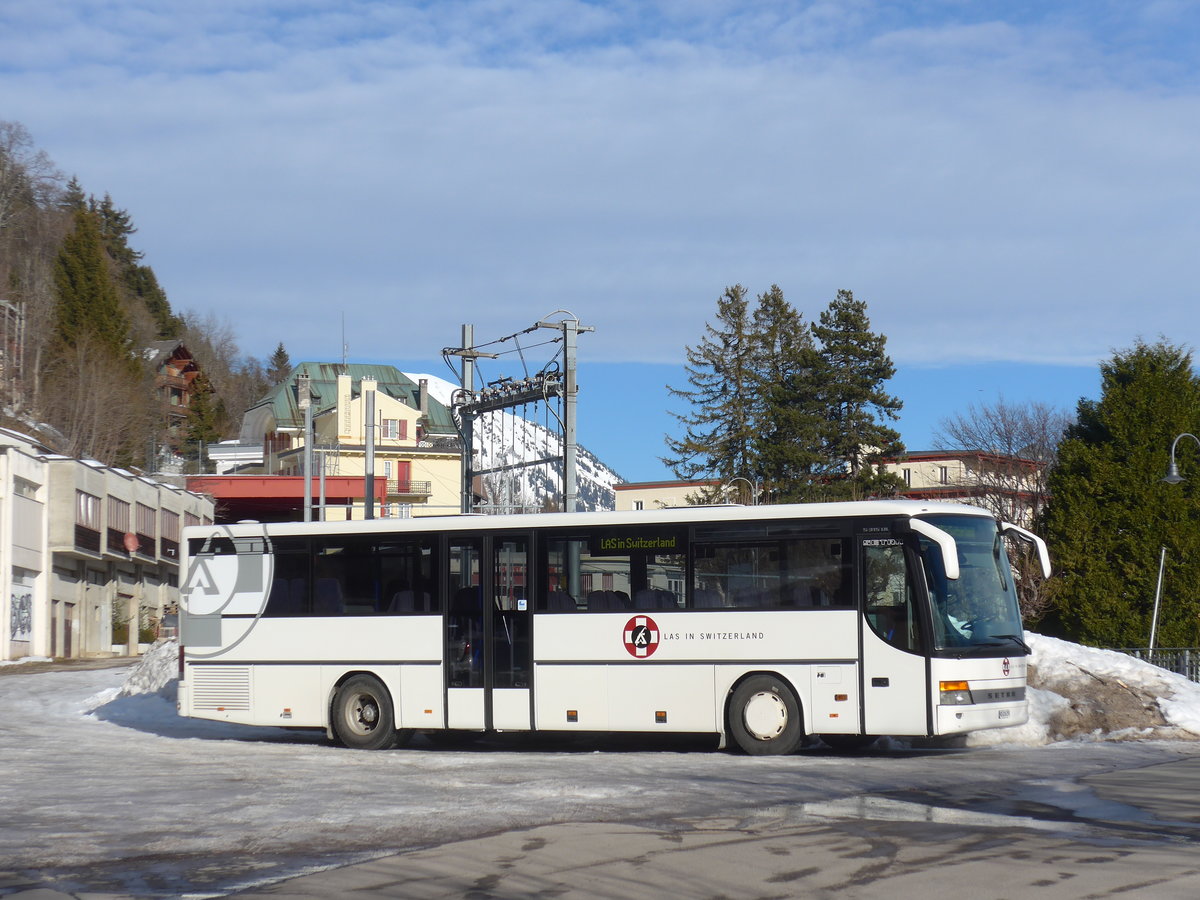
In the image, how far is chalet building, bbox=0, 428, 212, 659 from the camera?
50781mm

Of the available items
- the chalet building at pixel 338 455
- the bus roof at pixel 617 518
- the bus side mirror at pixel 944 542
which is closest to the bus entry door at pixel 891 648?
the bus side mirror at pixel 944 542

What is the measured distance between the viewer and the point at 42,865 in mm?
9500

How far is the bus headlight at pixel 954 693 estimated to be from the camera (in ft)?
53.9

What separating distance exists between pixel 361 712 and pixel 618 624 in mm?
3857

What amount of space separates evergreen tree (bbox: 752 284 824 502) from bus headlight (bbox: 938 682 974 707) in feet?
183

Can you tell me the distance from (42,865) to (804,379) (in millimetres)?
66359

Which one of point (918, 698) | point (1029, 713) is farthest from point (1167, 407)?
point (918, 698)

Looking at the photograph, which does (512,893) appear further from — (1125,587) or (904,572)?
(1125,587)

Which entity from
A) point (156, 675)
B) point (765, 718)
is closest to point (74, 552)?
point (156, 675)

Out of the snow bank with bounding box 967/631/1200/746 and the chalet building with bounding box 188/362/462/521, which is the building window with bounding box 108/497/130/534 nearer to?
the chalet building with bounding box 188/362/462/521

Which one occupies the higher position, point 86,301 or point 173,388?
point 86,301

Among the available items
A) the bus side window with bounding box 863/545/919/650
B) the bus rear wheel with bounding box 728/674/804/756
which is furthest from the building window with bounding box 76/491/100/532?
the bus side window with bounding box 863/545/919/650

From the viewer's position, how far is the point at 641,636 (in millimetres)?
17953

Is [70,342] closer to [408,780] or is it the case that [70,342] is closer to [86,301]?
[86,301]
